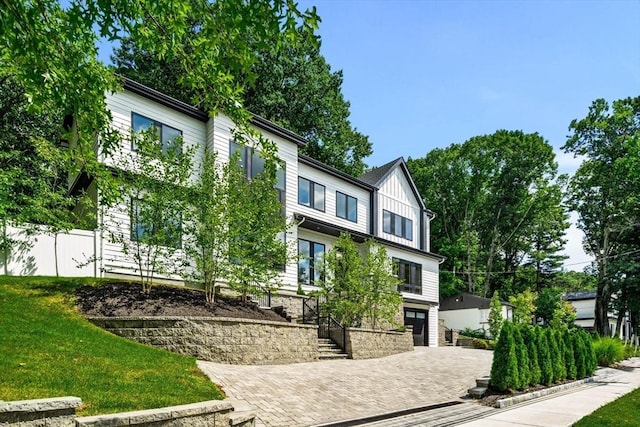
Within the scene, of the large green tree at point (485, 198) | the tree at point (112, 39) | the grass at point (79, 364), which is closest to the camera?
the tree at point (112, 39)

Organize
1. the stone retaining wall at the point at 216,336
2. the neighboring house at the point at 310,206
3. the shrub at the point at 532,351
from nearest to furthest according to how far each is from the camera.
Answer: the stone retaining wall at the point at 216,336, the shrub at the point at 532,351, the neighboring house at the point at 310,206

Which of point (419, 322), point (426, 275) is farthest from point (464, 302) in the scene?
point (419, 322)

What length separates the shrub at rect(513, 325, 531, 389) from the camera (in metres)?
12.2

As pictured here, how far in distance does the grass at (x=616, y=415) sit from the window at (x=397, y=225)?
1892cm

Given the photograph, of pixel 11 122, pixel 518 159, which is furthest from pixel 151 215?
pixel 518 159

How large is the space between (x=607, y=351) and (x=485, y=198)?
25334 millimetres

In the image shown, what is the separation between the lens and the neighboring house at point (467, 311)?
3741cm

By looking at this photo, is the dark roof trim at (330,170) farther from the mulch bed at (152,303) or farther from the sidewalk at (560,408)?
the sidewalk at (560,408)

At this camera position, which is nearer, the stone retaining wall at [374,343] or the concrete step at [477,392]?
the concrete step at [477,392]

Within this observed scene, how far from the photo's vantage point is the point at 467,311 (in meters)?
38.6

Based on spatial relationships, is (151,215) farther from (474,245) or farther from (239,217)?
(474,245)

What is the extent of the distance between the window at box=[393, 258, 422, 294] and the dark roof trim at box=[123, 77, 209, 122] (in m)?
14.7

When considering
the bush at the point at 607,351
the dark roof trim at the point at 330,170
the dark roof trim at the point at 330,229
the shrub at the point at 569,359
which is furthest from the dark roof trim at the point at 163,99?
the bush at the point at 607,351

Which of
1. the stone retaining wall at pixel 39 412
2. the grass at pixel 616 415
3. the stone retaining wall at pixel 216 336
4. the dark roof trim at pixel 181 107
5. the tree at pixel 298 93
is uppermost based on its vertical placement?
the tree at pixel 298 93
